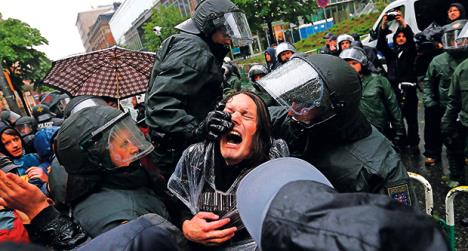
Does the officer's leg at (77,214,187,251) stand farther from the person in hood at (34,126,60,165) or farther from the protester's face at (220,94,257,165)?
the person in hood at (34,126,60,165)

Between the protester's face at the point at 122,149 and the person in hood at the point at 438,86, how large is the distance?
3763 millimetres

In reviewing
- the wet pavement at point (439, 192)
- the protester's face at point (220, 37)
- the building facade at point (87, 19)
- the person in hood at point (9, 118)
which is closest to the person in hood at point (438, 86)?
the wet pavement at point (439, 192)

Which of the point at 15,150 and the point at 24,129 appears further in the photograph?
the point at 24,129

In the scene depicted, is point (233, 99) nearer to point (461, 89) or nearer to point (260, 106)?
point (260, 106)

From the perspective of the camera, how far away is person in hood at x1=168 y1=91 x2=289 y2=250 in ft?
4.74

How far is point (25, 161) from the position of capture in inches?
146

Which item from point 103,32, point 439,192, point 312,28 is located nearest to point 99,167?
point 439,192

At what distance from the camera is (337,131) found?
1.73m

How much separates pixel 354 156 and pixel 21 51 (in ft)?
96.9

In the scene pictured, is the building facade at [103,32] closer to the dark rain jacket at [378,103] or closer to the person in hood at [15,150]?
the person in hood at [15,150]

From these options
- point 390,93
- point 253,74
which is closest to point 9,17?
point 253,74

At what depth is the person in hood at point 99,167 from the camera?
1.62 meters

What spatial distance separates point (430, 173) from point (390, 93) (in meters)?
1.34

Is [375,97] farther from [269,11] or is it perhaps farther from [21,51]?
[21,51]
